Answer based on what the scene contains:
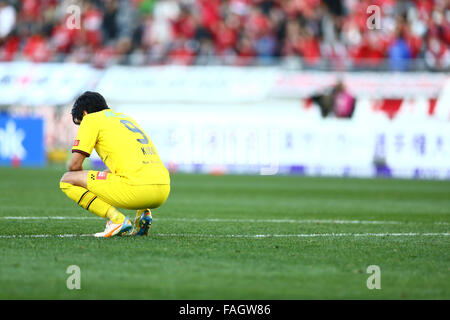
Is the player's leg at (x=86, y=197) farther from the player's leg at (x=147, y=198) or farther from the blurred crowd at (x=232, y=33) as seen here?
the blurred crowd at (x=232, y=33)

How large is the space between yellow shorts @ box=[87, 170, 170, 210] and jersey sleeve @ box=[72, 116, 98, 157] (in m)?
0.28

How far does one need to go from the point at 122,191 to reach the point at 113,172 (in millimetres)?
260

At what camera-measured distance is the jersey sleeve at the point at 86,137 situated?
8.83m

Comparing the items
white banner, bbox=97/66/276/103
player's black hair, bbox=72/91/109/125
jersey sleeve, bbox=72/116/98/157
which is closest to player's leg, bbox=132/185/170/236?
jersey sleeve, bbox=72/116/98/157

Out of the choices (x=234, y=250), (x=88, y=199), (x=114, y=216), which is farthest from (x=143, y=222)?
(x=234, y=250)

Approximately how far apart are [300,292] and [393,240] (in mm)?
3527

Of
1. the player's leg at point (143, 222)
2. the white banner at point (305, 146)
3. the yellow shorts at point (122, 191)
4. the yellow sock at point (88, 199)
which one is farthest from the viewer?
the white banner at point (305, 146)

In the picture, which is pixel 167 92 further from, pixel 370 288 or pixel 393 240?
pixel 370 288

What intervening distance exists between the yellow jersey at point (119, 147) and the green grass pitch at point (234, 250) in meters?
0.64

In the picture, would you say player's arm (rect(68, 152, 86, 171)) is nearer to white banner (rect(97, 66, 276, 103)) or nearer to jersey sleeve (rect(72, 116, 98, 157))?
jersey sleeve (rect(72, 116, 98, 157))

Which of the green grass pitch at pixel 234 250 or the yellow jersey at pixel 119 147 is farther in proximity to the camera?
the yellow jersey at pixel 119 147

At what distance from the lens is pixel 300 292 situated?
6.33m

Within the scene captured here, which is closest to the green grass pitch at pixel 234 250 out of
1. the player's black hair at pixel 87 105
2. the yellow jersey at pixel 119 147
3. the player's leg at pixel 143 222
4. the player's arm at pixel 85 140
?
the player's leg at pixel 143 222

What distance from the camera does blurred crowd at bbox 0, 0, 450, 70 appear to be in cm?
2547
